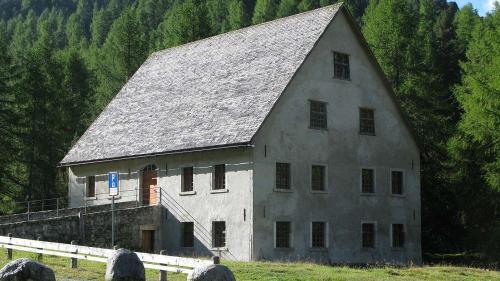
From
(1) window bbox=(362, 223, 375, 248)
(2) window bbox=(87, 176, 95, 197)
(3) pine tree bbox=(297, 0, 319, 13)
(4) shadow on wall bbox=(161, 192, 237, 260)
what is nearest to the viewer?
(4) shadow on wall bbox=(161, 192, 237, 260)

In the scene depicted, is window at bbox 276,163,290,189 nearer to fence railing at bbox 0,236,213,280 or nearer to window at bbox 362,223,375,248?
window at bbox 362,223,375,248

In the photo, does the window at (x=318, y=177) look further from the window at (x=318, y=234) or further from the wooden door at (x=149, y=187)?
the wooden door at (x=149, y=187)

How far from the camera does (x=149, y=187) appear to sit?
1452 inches

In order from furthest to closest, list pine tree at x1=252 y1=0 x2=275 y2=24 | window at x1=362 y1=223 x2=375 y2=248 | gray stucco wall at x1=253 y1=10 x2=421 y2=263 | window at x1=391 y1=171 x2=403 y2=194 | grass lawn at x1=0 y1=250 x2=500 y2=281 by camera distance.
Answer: pine tree at x1=252 y1=0 x2=275 y2=24, window at x1=391 y1=171 x2=403 y2=194, window at x1=362 y1=223 x2=375 y2=248, gray stucco wall at x1=253 y1=10 x2=421 y2=263, grass lawn at x1=0 y1=250 x2=500 y2=281

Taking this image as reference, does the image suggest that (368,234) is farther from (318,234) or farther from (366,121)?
(366,121)

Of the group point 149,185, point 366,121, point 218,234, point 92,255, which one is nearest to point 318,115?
point 366,121

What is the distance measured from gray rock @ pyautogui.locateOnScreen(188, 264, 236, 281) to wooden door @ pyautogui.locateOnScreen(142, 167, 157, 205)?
21.4 meters

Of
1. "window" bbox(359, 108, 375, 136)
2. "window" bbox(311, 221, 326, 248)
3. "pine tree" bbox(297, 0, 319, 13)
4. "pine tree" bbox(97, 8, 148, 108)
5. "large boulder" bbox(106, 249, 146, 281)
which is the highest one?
"pine tree" bbox(297, 0, 319, 13)

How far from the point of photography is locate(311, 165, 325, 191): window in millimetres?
33719

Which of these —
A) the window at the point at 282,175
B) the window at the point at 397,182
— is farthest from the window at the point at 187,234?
the window at the point at 397,182

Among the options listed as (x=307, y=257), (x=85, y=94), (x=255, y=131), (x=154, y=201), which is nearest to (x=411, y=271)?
(x=307, y=257)

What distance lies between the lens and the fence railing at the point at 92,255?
18.9 meters

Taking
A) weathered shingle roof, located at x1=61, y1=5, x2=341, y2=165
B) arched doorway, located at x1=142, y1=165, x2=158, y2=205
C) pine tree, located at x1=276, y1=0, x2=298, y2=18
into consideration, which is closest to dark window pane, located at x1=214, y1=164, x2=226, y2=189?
weathered shingle roof, located at x1=61, y1=5, x2=341, y2=165

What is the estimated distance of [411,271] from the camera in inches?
1045
